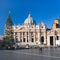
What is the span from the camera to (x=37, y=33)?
5212 inches

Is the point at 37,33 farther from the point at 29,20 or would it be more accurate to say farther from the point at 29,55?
the point at 29,55

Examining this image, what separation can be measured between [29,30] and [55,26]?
17.0 metres

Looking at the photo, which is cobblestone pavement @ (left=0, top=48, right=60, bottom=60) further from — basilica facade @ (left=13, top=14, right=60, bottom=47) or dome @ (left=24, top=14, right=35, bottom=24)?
dome @ (left=24, top=14, right=35, bottom=24)

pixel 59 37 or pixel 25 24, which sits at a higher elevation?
pixel 25 24

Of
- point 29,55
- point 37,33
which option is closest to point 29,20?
point 37,33

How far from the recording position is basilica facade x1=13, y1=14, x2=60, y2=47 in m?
124

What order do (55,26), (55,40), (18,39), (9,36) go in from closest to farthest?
(9,36) < (55,40) < (55,26) < (18,39)

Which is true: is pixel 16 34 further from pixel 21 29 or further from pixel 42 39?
pixel 42 39

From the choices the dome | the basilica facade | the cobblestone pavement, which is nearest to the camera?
the cobblestone pavement

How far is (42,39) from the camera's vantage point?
5172 inches

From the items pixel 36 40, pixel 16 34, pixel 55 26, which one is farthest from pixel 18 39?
pixel 55 26

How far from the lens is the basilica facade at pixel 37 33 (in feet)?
→ 407

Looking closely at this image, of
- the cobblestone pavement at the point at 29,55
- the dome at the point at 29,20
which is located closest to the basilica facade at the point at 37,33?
the dome at the point at 29,20

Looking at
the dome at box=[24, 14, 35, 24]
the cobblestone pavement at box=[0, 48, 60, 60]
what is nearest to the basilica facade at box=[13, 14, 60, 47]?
the dome at box=[24, 14, 35, 24]
